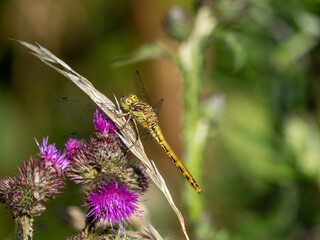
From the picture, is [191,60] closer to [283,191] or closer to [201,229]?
[201,229]

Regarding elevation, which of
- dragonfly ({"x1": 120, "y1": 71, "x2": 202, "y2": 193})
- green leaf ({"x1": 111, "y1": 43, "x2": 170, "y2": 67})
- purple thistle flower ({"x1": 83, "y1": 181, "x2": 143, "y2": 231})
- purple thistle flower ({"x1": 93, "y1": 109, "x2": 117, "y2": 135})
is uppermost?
green leaf ({"x1": 111, "y1": 43, "x2": 170, "y2": 67})

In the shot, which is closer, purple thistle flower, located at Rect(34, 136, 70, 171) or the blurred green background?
purple thistle flower, located at Rect(34, 136, 70, 171)

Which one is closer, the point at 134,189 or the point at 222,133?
the point at 134,189

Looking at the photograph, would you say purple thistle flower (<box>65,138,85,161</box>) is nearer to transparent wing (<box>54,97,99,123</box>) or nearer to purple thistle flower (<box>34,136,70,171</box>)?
purple thistle flower (<box>34,136,70,171</box>)

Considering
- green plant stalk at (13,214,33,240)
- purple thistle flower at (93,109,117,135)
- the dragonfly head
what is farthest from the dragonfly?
green plant stalk at (13,214,33,240)

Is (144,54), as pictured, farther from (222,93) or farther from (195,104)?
(222,93)

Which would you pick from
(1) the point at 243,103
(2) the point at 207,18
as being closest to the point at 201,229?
(2) the point at 207,18

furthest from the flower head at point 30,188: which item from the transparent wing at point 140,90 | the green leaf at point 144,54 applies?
the green leaf at point 144,54

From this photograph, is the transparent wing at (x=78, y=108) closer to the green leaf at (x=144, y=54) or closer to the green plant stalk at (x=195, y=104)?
the green leaf at (x=144, y=54)
